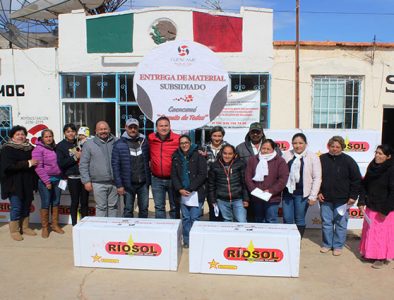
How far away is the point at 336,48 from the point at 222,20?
2.67 m

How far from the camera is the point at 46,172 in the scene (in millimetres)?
5465

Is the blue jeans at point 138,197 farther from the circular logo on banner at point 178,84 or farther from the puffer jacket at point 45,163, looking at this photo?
the puffer jacket at point 45,163

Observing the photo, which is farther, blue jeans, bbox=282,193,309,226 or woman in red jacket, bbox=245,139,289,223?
blue jeans, bbox=282,193,309,226

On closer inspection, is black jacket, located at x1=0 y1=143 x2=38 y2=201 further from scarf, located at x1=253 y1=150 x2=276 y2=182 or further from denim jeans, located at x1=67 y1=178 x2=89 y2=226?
scarf, located at x1=253 y1=150 x2=276 y2=182

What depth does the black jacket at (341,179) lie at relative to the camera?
15.4 feet

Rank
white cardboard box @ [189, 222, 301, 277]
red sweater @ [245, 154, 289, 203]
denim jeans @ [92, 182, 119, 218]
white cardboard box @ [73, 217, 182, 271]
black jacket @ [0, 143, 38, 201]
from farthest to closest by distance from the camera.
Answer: black jacket @ [0, 143, 38, 201], denim jeans @ [92, 182, 119, 218], red sweater @ [245, 154, 289, 203], white cardboard box @ [73, 217, 182, 271], white cardboard box @ [189, 222, 301, 277]

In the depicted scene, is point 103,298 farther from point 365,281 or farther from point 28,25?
point 28,25

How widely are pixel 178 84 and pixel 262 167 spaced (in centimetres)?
172

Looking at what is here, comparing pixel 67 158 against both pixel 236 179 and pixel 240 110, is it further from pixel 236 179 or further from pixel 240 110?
pixel 240 110

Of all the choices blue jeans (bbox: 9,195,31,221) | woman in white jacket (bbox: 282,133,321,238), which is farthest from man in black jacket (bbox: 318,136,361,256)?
blue jeans (bbox: 9,195,31,221)

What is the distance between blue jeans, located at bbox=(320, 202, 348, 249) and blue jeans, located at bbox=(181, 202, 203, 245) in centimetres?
161

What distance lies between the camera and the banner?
8.59 m

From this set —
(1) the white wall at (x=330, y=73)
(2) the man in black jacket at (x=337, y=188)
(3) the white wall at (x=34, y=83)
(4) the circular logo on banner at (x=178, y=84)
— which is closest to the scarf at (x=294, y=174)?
(2) the man in black jacket at (x=337, y=188)

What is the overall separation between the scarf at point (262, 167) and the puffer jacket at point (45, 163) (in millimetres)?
2853
